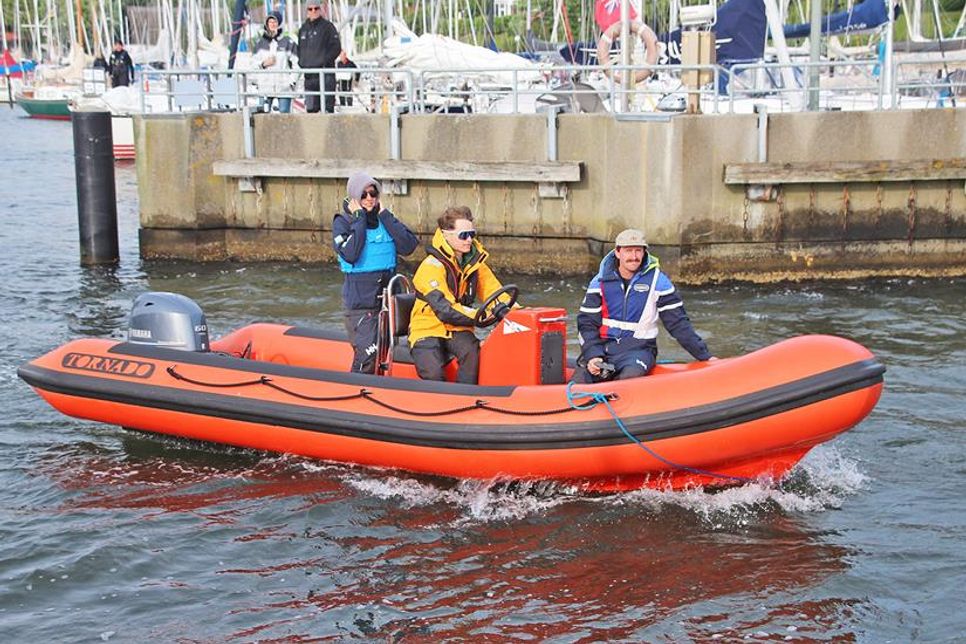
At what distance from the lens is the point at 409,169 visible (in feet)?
49.5

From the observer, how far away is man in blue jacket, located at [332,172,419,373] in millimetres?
8531

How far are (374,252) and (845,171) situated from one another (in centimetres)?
712

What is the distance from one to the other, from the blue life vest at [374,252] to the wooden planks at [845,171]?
246 inches

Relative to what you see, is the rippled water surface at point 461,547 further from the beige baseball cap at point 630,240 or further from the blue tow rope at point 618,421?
the beige baseball cap at point 630,240

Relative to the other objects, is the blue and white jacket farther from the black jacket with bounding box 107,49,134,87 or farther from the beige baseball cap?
the black jacket with bounding box 107,49,134,87

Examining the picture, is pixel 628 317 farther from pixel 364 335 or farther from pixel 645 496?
pixel 364 335

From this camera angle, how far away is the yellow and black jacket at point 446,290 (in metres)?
8.05

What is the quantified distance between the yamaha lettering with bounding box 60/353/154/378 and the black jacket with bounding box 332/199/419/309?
4.88ft

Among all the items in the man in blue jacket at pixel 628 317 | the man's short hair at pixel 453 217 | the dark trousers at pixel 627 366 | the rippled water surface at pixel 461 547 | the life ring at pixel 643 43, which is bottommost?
the rippled water surface at pixel 461 547

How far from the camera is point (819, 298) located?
1373cm

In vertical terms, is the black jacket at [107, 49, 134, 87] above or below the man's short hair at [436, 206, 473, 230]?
above

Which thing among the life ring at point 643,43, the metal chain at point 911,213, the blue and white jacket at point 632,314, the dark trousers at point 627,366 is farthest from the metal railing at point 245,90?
the dark trousers at point 627,366

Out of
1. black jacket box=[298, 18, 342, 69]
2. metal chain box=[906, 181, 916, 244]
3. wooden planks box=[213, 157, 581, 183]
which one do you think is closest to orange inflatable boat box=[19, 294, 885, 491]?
wooden planks box=[213, 157, 581, 183]

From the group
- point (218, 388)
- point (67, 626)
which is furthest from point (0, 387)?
point (67, 626)
